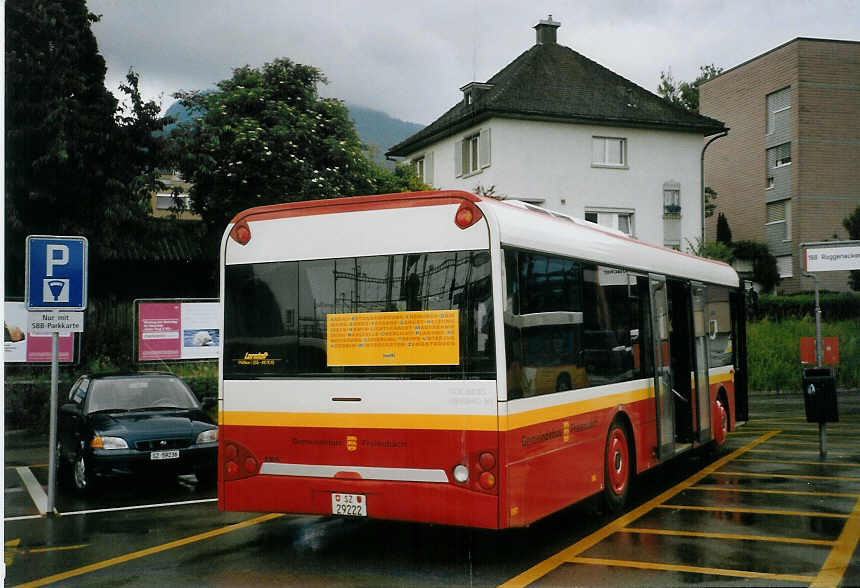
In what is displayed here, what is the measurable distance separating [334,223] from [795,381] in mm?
22336

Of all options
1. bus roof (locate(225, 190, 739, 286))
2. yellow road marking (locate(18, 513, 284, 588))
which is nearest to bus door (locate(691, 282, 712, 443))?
bus roof (locate(225, 190, 739, 286))

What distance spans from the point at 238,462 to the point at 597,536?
3167 millimetres

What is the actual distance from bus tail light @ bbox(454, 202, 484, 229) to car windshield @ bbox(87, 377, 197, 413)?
6811 mm

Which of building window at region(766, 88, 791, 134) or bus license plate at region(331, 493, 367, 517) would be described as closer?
A: bus license plate at region(331, 493, 367, 517)

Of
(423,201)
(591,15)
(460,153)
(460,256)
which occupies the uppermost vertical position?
(460,153)

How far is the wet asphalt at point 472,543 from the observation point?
6988 mm

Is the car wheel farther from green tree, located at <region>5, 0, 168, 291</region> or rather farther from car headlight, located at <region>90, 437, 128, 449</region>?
green tree, located at <region>5, 0, 168, 291</region>

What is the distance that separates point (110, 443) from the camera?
11242 millimetres

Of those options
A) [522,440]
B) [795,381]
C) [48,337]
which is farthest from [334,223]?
[795,381]

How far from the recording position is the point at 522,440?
7168mm

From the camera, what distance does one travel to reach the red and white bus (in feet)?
23.0

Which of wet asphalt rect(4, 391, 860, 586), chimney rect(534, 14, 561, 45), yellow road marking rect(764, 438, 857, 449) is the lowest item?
wet asphalt rect(4, 391, 860, 586)

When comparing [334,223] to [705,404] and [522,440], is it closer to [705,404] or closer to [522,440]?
[522,440]

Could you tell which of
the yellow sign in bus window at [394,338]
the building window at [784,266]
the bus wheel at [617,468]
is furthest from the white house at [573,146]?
the yellow sign in bus window at [394,338]
